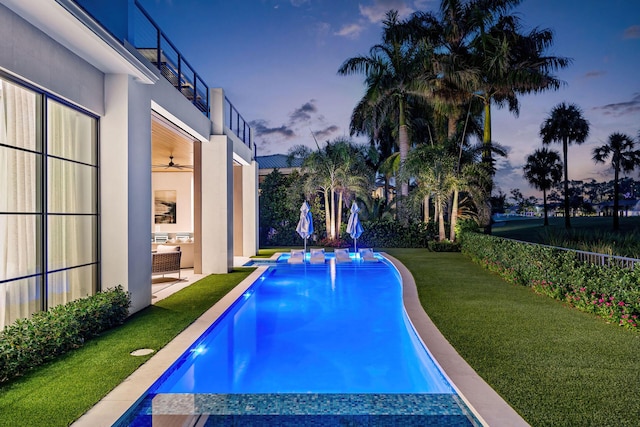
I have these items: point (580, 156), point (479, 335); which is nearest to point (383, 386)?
point (479, 335)

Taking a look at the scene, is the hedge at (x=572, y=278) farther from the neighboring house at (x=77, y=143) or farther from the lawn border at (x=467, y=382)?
the neighboring house at (x=77, y=143)

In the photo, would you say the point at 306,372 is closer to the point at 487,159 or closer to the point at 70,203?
the point at 70,203

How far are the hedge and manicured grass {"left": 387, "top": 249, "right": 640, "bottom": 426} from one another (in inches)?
9.8

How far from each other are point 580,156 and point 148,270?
43.0 metres

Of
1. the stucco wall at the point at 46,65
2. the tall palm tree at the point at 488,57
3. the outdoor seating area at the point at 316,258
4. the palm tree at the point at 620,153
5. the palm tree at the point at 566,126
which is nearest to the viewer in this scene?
the stucco wall at the point at 46,65

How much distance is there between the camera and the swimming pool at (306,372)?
3686 millimetres

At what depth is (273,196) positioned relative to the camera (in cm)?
2338

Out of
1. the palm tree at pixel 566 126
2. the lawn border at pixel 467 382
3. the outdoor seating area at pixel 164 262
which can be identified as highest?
the palm tree at pixel 566 126

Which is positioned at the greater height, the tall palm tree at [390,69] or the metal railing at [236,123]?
the tall palm tree at [390,69]

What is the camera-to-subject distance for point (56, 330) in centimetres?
494

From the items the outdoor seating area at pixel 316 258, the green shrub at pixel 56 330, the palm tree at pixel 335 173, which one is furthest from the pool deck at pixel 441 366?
the palm tree at pixel 335 173

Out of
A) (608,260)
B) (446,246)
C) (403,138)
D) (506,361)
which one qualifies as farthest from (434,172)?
(506,361)

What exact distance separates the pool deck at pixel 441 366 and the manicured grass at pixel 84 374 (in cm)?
14

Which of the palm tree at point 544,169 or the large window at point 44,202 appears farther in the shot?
the palm tree at point 544,169
